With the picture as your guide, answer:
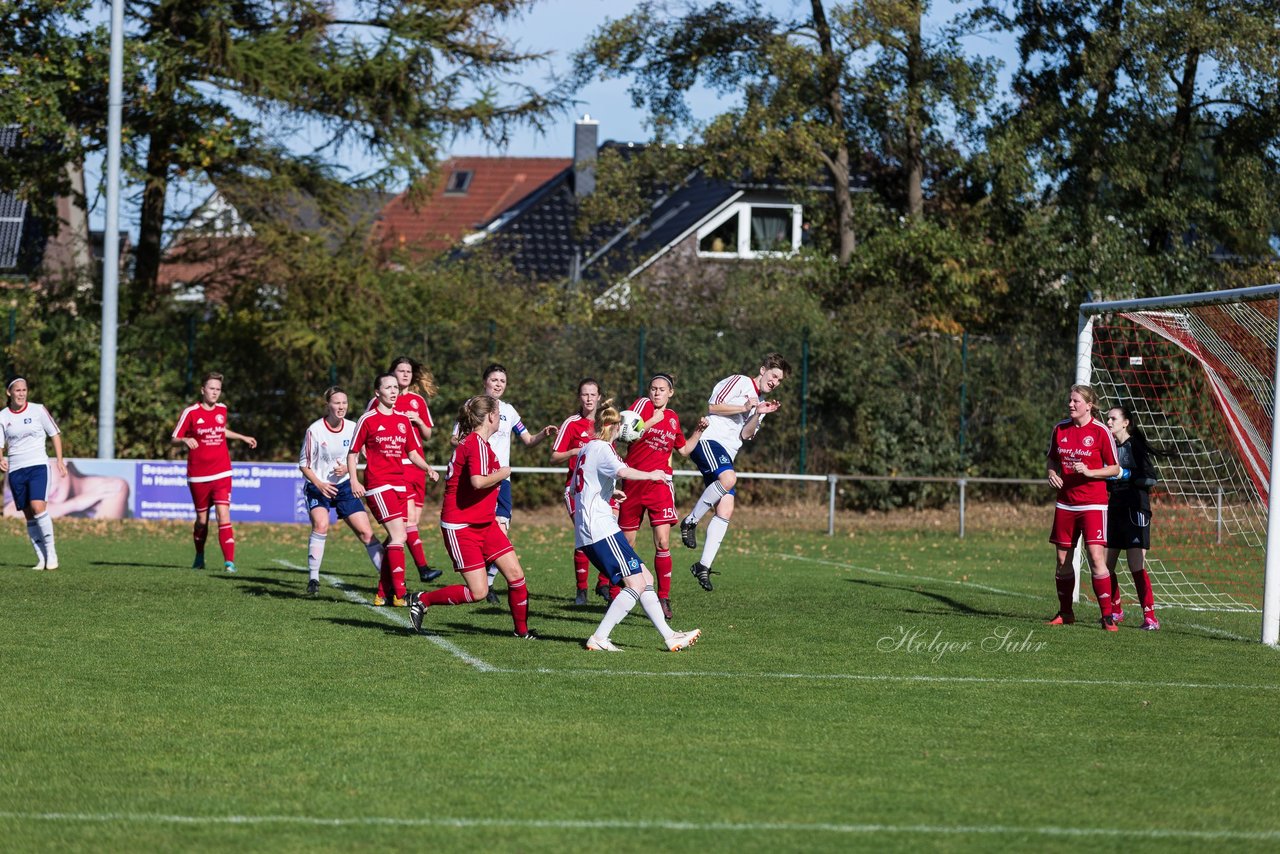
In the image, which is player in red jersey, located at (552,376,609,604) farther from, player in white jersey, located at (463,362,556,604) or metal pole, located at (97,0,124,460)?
metal pole, located at (97,0,124,460)

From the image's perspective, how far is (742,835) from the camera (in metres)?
5.54

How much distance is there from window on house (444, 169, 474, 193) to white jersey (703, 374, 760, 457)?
44446mm

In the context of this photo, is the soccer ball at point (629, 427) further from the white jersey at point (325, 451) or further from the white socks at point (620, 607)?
the white jersey at point (325, 451)

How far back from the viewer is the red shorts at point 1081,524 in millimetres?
11703

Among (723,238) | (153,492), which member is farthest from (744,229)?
(153,492)

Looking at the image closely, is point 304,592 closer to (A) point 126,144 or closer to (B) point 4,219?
(A) point 126,144

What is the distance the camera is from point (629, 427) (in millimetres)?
10586

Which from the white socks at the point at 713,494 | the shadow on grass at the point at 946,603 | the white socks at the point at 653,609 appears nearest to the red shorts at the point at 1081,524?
the shadow on grass at the point at 946,603

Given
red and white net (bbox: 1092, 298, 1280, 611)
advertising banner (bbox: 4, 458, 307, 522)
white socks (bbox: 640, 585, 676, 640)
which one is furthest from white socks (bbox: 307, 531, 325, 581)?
advertising banner (bbox: 4, 458, 307, 522)

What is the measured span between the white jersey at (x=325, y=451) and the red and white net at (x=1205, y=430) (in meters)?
7.25

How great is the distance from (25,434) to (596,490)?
788 cm

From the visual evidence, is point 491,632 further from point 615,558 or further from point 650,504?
point 650,504

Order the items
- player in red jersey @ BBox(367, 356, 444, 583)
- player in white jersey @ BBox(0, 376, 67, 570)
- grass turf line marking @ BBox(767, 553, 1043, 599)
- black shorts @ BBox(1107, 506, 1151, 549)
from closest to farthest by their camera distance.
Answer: black shorts @ BBox(1107, 506, 1151, 549), player in red jersey @ BBox(367, 356, 444, 583), grass turf line marking @ BBox(767, 553, 1043, 599), player in white jersey @ BBox(0, 376, 67, 570)

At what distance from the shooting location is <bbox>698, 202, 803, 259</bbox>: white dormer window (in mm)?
35312
